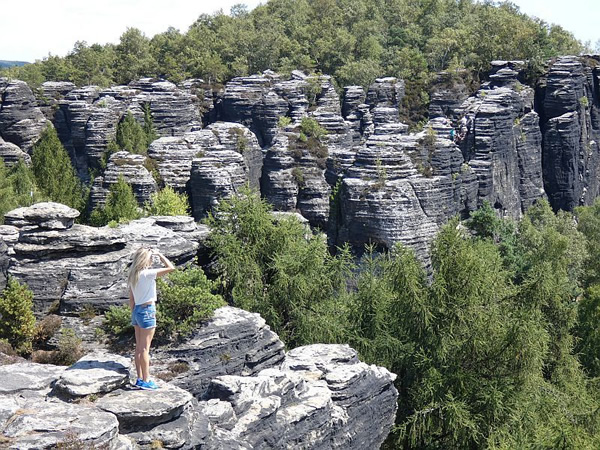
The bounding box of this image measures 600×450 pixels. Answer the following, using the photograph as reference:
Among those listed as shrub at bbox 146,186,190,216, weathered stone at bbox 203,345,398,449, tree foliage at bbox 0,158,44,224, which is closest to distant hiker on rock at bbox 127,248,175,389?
weathered stone at bbox 203,345,398,449

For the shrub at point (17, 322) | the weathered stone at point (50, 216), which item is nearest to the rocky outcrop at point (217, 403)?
the shrub at point (17, 322)

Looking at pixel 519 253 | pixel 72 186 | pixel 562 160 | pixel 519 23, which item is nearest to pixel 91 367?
pixel 519 253

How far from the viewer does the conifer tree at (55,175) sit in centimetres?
4678

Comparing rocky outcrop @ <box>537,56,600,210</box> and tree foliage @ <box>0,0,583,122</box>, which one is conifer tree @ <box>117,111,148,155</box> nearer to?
tree foliage @ <box>0,0,583,122</box>

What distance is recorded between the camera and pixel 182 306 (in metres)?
16.0

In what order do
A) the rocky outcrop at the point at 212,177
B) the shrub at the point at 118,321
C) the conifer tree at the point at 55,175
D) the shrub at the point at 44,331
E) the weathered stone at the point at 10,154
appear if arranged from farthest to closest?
the weathered stone at the point at 10,154 → the conifer tree at the point at 55,175 → the rocky outcrop at the point at 212,177 → the shrub at the point at 44,331 → the shrub at the point at 118,321

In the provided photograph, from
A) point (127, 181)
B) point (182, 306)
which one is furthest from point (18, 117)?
point (182, 306)

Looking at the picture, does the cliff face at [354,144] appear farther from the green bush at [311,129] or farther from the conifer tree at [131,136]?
the conifer tree at [131,136]

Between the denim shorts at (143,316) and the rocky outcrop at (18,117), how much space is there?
53.3 m

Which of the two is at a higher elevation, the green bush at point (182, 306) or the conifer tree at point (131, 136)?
the conifer tree at point (131, 136)

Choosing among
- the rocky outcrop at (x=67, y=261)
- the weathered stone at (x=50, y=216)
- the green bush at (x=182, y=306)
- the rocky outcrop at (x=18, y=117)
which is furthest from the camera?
the rocky outcrop at (x=18, y=117)

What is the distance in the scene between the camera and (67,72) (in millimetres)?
85125

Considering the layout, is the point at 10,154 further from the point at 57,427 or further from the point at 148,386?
the point at 57,427

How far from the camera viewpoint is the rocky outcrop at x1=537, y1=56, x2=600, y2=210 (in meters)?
55.3
